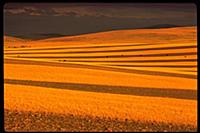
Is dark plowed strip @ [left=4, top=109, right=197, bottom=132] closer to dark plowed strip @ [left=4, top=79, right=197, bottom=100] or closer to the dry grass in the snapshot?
the dry grass

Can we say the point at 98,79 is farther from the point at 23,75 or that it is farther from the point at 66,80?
the point at 23,75

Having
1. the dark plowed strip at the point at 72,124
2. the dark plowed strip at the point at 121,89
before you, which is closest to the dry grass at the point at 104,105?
the dark plowed strip at the point at 72,124

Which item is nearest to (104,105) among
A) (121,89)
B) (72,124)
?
(72,124)

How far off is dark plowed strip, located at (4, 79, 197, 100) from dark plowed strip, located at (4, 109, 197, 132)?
10481 mm

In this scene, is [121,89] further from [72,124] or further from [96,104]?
[72,124]

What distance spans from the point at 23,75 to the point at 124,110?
70.5 feet

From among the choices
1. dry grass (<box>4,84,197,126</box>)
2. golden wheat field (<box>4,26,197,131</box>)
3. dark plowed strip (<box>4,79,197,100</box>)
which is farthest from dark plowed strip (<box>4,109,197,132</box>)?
dark plowed strip (<box>4,79,197,100</box>)

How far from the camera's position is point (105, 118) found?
19453mm

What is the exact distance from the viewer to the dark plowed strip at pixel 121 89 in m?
29.8

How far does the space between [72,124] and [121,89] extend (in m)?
15.2

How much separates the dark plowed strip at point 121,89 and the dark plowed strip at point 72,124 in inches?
413

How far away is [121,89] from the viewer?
3269 cm

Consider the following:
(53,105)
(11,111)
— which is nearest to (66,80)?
(53,105)

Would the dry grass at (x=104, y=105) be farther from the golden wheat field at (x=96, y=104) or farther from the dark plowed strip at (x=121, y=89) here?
the dark plowed strip at (x=121, y=89)
